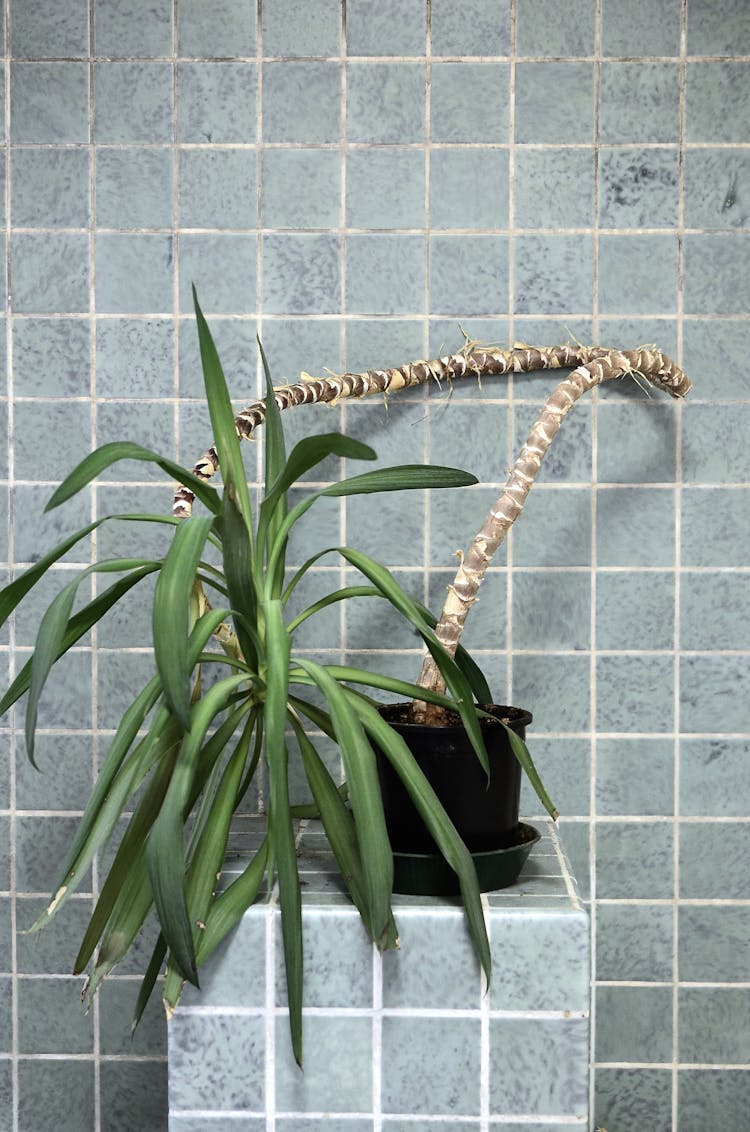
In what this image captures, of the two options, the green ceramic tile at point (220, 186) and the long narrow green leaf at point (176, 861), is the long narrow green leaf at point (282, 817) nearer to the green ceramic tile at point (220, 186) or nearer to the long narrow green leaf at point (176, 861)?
the long narrow green leaf at point (176, 861)

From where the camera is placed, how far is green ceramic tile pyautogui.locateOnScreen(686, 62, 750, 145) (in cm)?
176

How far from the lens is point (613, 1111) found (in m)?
1.81

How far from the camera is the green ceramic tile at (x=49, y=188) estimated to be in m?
1.79

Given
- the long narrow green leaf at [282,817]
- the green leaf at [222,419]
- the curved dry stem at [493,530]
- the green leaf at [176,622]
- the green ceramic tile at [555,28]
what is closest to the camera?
the green leaf at [176,622]

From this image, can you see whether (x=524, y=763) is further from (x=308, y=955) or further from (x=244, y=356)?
(x=244, y=356)

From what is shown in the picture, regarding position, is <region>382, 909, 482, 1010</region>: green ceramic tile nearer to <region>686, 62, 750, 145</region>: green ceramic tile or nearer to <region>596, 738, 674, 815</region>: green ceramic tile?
<region>596, 738, 674, 815</region>: green ceramic tile

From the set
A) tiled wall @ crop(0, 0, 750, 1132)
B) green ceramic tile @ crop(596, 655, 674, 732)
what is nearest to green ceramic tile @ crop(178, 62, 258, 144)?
tiled wall @ crop(0, 0, 750, 1132)

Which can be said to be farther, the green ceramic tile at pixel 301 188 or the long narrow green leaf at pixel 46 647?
the green ceramic tile at pixel 301 188

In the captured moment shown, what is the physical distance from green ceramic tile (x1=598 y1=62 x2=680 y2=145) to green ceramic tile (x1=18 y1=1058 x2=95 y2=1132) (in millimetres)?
1793

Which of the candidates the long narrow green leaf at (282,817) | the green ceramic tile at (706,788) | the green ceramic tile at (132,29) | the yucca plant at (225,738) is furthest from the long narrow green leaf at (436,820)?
the green ceramic tile at (132,29)

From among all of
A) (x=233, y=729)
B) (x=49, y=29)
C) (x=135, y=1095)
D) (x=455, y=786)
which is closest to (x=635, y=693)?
(x=455, y=786)

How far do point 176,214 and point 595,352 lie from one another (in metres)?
0.73

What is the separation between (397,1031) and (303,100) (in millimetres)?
1417

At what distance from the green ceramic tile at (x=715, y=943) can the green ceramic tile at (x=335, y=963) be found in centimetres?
73
